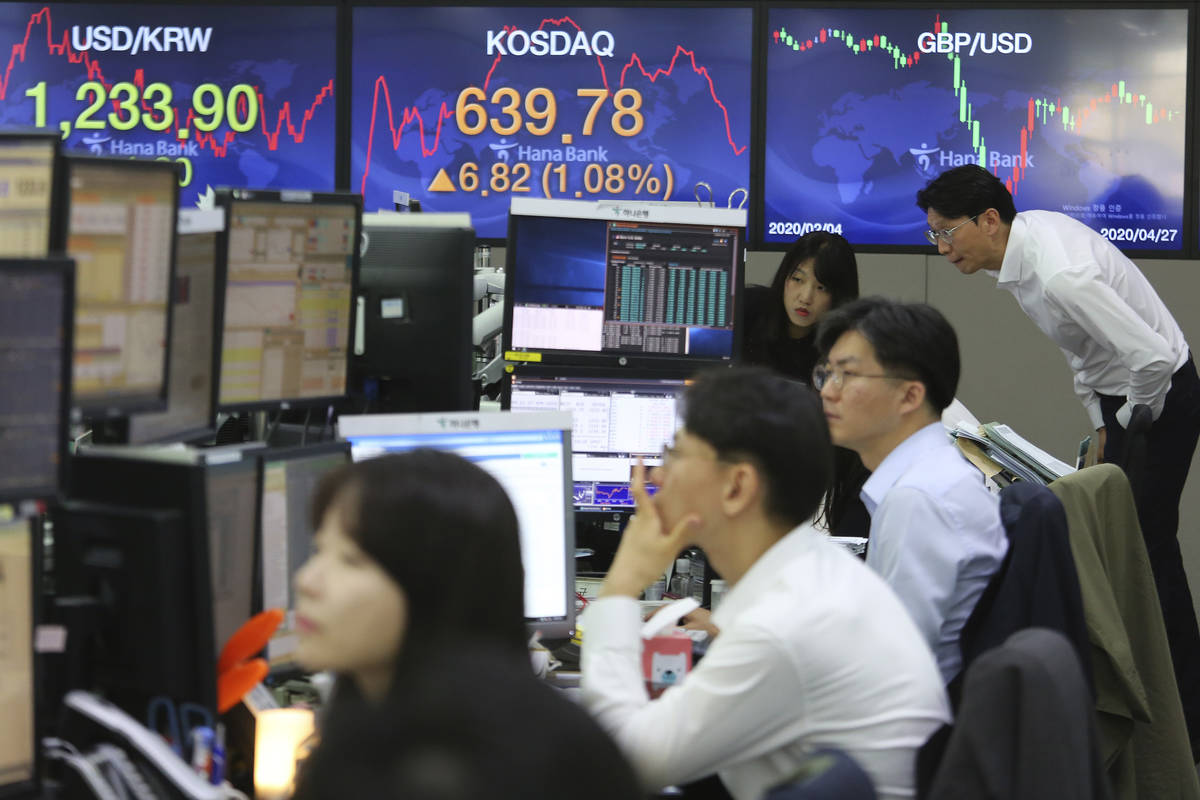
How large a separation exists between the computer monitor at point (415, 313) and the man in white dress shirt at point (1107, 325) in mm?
2147

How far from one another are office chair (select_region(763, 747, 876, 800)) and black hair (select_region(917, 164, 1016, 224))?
9.91 ft

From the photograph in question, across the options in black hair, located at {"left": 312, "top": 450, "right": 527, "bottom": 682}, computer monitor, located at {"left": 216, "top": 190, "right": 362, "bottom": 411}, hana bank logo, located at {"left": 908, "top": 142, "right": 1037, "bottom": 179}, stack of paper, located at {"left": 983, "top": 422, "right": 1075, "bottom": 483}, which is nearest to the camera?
black hair, located at {"left": 312, "top": 450, "right": 527, "bottom": 682}

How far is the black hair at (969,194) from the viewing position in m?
4.01

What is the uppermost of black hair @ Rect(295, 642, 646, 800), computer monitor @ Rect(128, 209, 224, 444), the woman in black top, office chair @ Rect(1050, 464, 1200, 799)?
the woman in black top

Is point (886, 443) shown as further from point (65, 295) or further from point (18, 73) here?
point (18, 73)

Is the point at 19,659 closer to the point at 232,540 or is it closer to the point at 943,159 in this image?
the point at 232,540

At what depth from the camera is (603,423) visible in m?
2.88

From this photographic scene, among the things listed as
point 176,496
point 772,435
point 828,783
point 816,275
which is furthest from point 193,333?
point 816,275

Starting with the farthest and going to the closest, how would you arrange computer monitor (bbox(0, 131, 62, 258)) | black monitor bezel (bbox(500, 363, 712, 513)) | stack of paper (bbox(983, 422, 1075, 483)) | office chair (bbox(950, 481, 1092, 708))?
1. stack of paper (bbox(983, 422, 1075, 483))
2. black monitor bezel (bbox(500, 363, 712, 513))
3. office chair (bbox(950, 481, 1092, 708))
4. computer monitor (bbox(0, 131, 62, 258))

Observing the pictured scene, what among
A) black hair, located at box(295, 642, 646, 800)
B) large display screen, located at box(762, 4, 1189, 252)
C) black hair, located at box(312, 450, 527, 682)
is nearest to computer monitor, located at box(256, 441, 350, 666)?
black hair, located at box(312, 450, 527, 682)

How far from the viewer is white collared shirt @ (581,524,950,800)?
1531 millimetres

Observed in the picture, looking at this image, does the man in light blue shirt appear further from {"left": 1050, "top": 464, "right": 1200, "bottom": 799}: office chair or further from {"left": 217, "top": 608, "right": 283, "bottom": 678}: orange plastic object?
{"left": 217, "top": 608, "right": 283, "bottom": 678}: orange plastic object

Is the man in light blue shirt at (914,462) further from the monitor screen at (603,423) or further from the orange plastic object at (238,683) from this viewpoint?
the orange plastic object at (238,683)

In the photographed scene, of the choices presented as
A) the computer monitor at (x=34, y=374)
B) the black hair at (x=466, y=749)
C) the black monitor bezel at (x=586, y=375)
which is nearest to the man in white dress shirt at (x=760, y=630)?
the computer monitor at (x=34, y=374)
